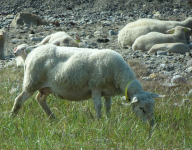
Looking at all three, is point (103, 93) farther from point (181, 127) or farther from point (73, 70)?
point (181, 127)

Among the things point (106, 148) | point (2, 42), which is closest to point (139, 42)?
point (2, 42)

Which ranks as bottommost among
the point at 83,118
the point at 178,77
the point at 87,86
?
the point at 178,77

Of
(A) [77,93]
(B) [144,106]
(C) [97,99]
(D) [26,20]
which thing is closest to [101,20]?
(D) [26,20]

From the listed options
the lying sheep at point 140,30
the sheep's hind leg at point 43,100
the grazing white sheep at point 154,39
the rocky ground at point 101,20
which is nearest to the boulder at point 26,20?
the rocky ground at point 101,20

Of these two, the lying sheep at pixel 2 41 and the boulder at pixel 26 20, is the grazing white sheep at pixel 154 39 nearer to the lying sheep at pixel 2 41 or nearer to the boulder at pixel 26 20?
the lying sheep at pixel 2 41

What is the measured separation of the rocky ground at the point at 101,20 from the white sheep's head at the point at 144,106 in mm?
3352

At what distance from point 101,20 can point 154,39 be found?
5242 millimetres

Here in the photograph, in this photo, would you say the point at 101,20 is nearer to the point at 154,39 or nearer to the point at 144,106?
the point at 154,39

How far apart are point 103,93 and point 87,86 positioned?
276mm

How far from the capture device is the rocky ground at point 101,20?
34.3 feet

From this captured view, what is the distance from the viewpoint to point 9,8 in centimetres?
1912

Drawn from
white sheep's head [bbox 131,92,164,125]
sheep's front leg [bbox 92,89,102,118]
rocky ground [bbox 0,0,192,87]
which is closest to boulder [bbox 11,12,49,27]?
rocky ground [bbox 0,0,192,87]

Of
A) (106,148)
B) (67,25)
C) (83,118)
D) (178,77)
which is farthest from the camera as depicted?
(67,25)

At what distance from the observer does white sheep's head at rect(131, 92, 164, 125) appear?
18.9 feet
